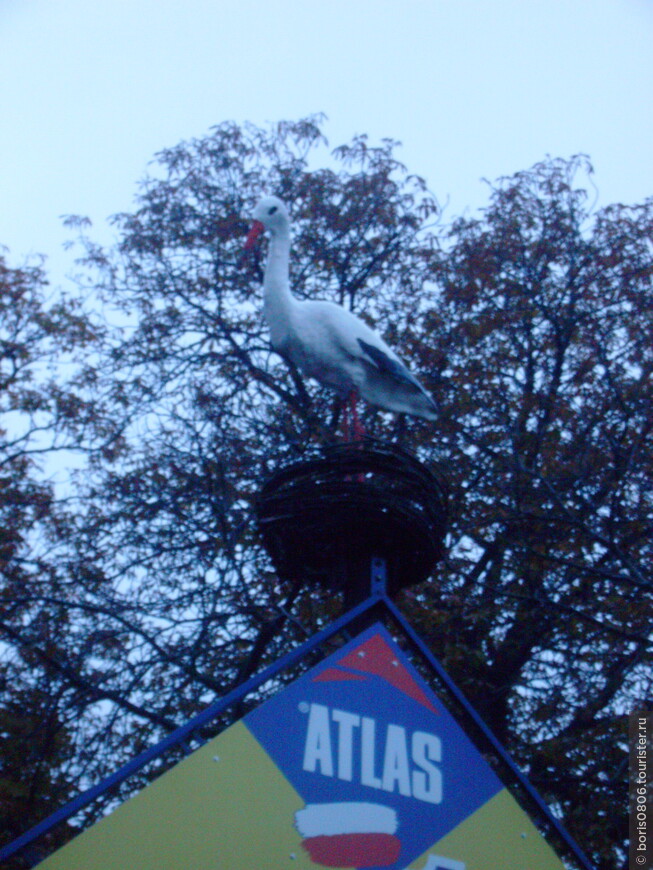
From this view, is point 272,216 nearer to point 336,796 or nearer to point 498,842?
point 336,796

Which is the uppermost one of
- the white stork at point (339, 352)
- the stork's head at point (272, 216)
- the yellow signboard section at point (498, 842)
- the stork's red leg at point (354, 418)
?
the stork's head at point (272, 216)

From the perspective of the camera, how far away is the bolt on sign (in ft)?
10.3

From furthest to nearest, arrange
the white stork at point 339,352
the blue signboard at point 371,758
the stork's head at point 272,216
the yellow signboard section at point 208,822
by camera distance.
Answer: the stork's head at point 272,216 → the white stork at point 339,352 → the blue signboard at point 371,758 → the yellow signboard section at point 208,822

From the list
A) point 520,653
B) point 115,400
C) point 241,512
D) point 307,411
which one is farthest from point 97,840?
point 115,400

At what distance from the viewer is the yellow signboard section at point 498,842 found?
3553 mm

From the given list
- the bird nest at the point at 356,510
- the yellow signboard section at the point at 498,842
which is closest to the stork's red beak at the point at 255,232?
the bird nest at the point at 356,510

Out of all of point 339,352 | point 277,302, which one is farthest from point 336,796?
point 277,302

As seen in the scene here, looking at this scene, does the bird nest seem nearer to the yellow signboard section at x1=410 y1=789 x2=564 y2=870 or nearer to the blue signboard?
the blue signboard

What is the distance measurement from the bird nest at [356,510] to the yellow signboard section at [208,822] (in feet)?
3.72

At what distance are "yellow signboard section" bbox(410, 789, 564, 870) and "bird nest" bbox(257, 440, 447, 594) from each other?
3.75 feet

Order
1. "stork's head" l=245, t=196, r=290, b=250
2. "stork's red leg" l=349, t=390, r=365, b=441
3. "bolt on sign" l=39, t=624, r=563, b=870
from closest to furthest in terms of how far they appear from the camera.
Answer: "bolt on sign" l=39, t=624, r=563, b=870
"stork's red leg" l=349, t=390, r=365, b=441
"stork's head" l=245, t=196, r=290, b=250

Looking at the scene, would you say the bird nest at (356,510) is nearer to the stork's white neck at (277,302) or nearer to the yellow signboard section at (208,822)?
the yellow signboard section at (208,822)

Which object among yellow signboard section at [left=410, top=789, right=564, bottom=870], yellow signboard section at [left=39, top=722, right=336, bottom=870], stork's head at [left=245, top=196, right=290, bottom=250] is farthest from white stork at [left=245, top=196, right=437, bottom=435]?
yellow signboard section at [left=39, top=722, right=336, bottom=870]

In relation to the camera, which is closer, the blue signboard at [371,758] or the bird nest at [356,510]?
the blue signboard at [371,758]
